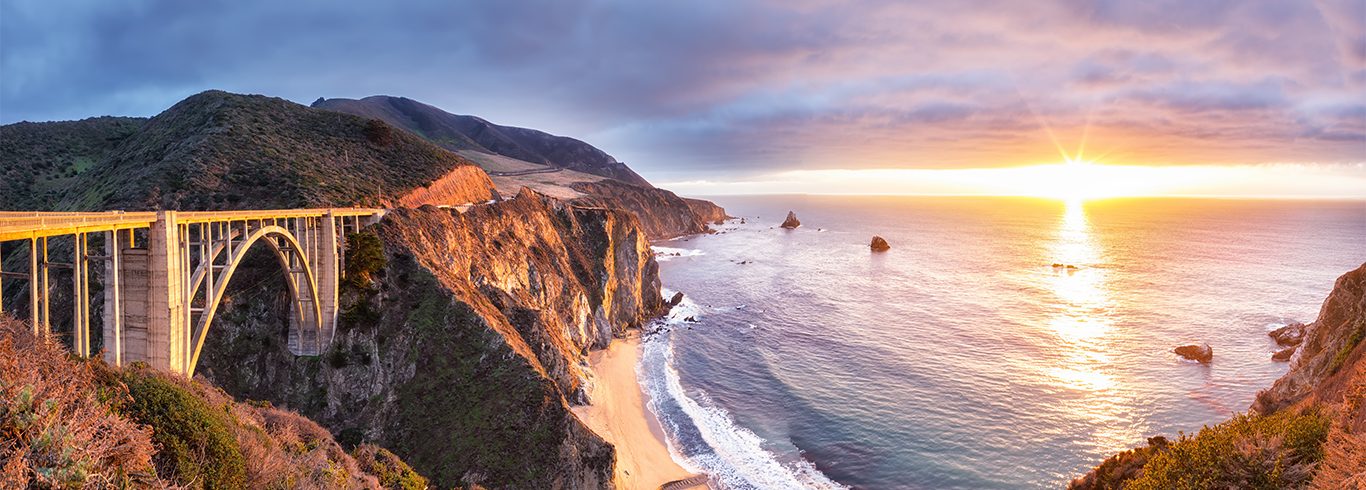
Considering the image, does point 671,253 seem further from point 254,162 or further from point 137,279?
point 137,279

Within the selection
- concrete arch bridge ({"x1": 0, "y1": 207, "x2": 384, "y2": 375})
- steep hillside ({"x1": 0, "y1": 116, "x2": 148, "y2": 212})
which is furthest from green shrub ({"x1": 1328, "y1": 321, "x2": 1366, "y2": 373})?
steep hillside ({"x1": 0, "y1": 116, "x2": 148, "y2": 212})

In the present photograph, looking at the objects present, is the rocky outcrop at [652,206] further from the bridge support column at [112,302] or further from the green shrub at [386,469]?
the bridge support column at [112,302]

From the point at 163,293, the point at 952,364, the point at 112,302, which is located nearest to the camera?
the point at 112,302

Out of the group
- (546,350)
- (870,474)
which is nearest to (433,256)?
(546,350)

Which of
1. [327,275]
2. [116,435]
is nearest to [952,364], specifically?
[327,275]

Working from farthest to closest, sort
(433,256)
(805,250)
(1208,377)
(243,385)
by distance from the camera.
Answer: (805,250)
(1208,377)
(433,256)
(243,385)

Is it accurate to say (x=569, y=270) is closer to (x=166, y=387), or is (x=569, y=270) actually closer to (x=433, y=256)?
(x=433, y=256)
